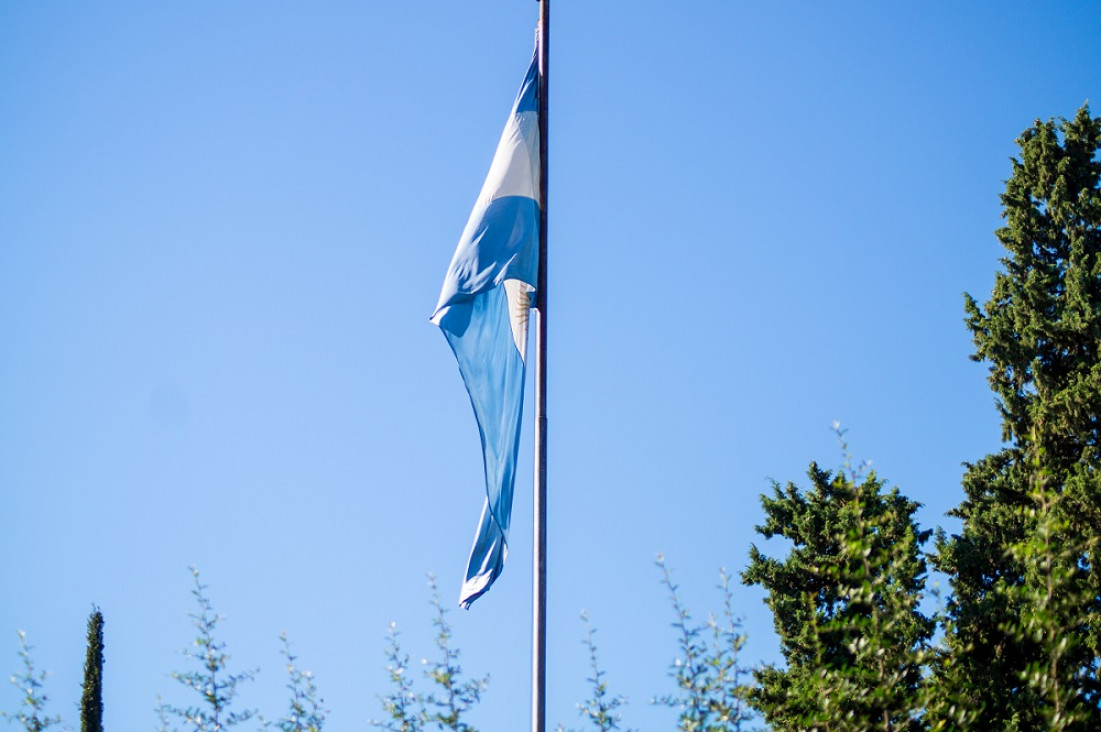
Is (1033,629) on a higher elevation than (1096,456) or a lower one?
lower

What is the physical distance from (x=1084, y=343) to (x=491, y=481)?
16423mm

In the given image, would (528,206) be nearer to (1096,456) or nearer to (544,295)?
(544,295)

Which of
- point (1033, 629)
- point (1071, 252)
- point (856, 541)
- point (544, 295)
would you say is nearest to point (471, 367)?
point (544, 295)

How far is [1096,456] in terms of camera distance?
23.5m

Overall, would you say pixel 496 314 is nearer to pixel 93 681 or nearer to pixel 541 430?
pixel 541 430

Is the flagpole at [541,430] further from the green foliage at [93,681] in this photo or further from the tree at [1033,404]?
the green foliage at [93,681]

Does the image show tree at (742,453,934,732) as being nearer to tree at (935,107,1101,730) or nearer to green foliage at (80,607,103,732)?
tree at (935,107,1101,730)

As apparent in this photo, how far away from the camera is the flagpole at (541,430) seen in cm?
1124

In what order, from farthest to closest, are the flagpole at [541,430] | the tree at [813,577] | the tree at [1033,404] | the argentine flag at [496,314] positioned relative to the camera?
the tree at [1033,404], the tree at [813,577], the argentine flag at [496,314], the flagpole at [541,430]

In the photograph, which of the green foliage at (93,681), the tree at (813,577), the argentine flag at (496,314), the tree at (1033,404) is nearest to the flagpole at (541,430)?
the argentine flag at (496,314)

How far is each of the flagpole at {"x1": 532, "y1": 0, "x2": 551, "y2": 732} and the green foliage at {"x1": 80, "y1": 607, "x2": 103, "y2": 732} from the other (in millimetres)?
14169

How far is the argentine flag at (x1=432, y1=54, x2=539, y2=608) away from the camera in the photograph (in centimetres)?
1262

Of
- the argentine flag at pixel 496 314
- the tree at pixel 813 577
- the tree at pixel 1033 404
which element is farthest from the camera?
the tree at pixel 1033 404

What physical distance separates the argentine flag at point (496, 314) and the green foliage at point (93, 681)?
13.6 m
